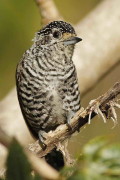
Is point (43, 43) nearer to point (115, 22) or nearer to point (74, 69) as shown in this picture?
point (74, 69)

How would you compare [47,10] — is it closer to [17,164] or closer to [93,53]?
[93,53]

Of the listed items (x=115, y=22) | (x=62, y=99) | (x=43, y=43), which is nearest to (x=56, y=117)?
(x=62, y=99)

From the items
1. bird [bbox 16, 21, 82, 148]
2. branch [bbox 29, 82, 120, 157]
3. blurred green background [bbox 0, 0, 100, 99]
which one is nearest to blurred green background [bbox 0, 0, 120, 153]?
blurred green background [bbox 0, 0, 100, 99]

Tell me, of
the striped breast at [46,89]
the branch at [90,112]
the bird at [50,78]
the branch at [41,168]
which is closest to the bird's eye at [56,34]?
the bird at [50,78]

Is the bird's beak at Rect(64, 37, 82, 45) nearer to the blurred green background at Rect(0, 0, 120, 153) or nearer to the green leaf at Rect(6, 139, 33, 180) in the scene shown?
the blurred green background at Rect(0, 0, 120, 153)

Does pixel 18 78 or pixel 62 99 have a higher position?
pixel 18 78
